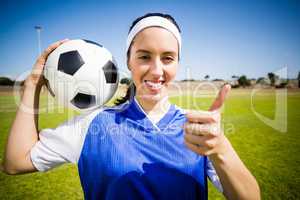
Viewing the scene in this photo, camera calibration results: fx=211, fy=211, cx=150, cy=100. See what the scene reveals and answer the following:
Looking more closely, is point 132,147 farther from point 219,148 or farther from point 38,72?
point 38,72

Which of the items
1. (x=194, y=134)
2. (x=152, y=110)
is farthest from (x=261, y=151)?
(x=194, y=134)

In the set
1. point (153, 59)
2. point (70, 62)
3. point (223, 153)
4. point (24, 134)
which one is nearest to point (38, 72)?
point (70, 62)

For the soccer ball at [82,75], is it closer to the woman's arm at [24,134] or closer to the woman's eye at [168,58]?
the woman's arm at [24,134]

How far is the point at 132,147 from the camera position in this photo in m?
1.50

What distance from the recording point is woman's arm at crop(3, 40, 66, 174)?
1422 millimetres

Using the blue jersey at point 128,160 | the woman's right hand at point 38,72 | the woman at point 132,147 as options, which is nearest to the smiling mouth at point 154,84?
the woman at point 132,147

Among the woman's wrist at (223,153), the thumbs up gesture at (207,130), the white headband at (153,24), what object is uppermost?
the white headband at (153,24)

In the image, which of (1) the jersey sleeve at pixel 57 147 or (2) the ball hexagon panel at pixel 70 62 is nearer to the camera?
(1) the jersey sleeve at pixel 57 147

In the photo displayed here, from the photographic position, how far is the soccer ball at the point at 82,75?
5.98 ft

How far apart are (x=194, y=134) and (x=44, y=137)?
1046 millimetres

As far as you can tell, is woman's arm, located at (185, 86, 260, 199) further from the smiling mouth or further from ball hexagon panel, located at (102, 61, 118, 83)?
ball hexagon panel, located at (102, 61, 118, 83)

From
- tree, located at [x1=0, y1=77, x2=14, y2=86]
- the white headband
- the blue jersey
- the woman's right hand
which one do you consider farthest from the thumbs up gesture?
Answer: tree, located at [x1=0, y1=77, x2=14, y2=86]

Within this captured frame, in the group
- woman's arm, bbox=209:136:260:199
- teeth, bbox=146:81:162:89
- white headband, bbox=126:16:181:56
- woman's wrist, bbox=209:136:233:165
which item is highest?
white headband, bbox=126:16:181:56

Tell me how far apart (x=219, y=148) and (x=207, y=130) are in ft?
0.51
